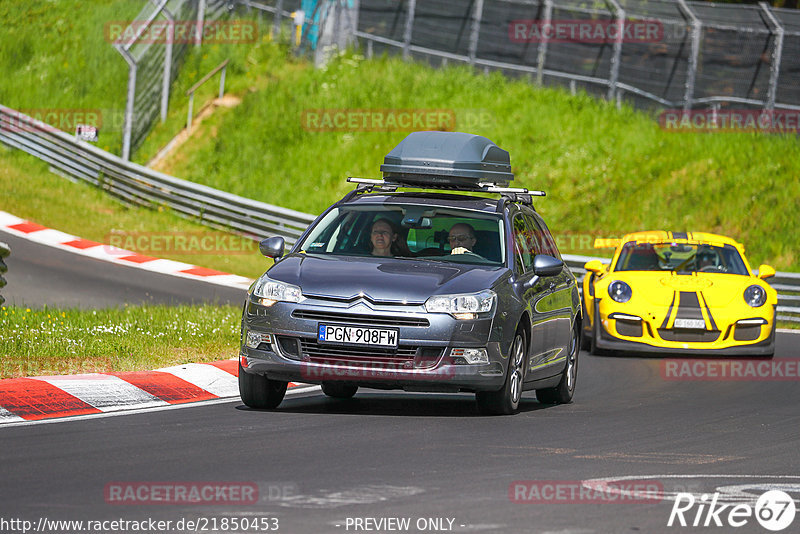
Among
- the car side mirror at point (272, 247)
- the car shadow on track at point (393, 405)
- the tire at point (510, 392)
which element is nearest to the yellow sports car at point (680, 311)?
the car shadow on track at point (393, 405)

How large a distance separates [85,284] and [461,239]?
36.6ft

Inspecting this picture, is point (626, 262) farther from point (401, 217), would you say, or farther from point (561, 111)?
point (561, 111)

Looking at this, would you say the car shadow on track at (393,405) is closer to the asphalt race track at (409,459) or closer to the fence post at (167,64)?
the asphalt race track at (409,459)

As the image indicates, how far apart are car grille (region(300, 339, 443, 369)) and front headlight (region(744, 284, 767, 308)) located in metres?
7.75

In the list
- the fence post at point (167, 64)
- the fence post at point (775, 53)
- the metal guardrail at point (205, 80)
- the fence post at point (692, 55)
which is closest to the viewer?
the fence post at point (775, 53)

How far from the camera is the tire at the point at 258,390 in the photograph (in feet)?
34.9

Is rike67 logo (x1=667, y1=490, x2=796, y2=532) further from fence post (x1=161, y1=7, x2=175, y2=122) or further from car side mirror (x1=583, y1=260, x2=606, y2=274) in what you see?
fence post (x1=161, y1=7, x2=175, y2=122)

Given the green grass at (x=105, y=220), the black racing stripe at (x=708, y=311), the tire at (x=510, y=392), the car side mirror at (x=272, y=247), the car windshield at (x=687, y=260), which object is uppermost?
the car side mirror at (x=272, y=247)

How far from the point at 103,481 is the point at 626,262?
37.0 ft

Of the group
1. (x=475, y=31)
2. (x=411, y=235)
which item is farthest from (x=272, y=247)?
(x=475, y=31)

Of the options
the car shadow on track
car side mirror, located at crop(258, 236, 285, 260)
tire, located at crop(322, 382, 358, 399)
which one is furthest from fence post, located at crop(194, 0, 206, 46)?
car side mirror, located at crop(258, 236, 285, 260)

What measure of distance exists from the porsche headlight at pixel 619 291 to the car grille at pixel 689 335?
0.54 meters

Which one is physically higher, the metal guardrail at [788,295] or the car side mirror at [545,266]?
the car side mirror at [545,266]

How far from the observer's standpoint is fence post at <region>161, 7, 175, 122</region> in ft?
104
